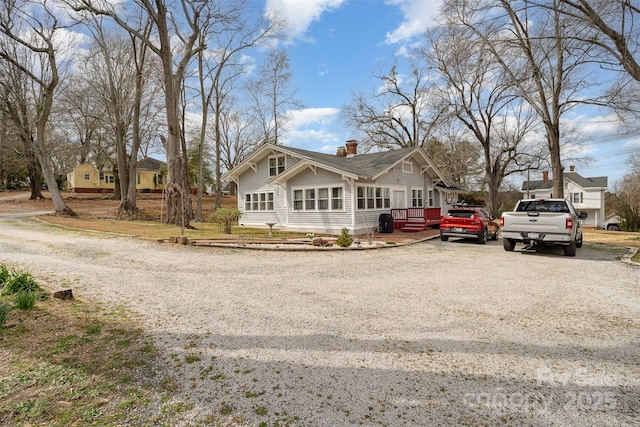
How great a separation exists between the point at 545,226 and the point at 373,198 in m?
9.25

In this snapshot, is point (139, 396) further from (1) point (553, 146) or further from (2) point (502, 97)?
(2) point (502, 97)

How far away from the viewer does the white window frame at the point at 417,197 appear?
74.1ft

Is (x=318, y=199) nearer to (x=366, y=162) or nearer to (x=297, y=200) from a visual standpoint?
(x=297, y=200)

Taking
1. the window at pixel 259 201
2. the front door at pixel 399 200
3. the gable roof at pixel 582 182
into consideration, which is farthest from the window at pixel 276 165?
the gable roof at pixel 582 182

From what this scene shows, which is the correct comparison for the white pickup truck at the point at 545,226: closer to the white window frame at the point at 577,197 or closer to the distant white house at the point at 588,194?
the distant white house at the point at 588,194

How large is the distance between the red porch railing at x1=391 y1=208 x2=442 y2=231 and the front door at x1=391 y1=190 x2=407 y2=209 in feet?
3.47

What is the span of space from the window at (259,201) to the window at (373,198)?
20.8ft

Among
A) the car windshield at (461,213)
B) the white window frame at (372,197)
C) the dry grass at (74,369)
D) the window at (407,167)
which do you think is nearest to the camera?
the dry grass at (74,369)

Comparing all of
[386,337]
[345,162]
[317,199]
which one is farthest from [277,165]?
[386,337]

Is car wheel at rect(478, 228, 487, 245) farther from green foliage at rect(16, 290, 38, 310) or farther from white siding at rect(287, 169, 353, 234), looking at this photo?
green foliage at rect(16, 290, 38, 310)

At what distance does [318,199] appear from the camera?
61.2ft

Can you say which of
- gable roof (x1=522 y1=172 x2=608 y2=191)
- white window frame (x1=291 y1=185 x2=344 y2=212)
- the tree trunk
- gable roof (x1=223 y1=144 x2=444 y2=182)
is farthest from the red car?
gable roof (x1=522 y1=172 x2=608 y2=191)

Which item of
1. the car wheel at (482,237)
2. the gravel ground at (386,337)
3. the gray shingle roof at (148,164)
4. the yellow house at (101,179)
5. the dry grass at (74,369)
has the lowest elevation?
the gravel ground at (386,337)

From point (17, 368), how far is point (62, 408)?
114cm
